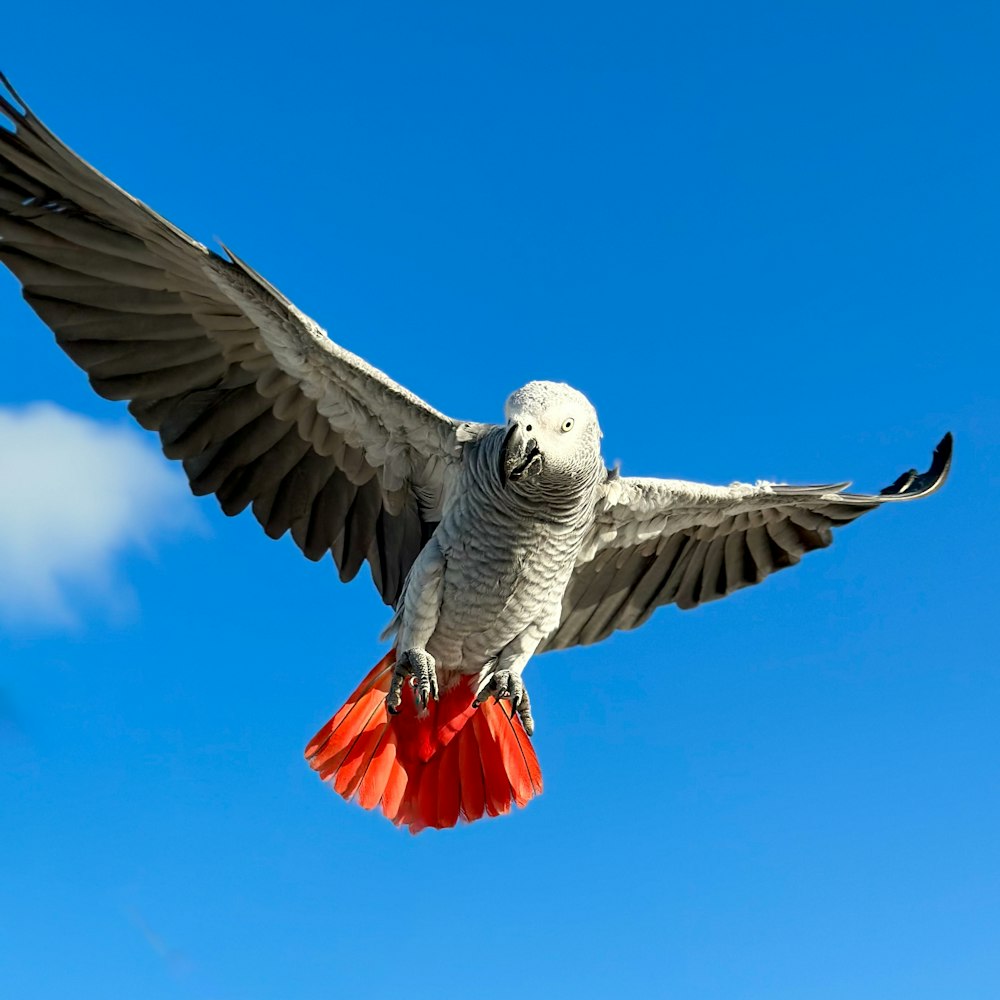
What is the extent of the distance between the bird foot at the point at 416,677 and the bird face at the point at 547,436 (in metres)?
1.01

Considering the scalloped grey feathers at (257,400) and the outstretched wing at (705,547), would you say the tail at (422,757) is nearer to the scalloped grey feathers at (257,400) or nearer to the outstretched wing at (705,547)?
the scalloped grey feathers at (257,400)

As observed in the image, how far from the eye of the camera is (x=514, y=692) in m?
5.61

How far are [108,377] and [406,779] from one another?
97.9 inches

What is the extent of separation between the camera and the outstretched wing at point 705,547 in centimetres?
634

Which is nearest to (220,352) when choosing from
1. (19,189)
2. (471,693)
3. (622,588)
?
(19,189)

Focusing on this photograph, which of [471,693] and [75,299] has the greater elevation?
[75,299]

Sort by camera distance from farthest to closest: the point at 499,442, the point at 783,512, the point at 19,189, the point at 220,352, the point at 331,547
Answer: the point at 783,512 → the point at 331,547 → the point at 220,352 → the point at 19,189 → the point at 499,442

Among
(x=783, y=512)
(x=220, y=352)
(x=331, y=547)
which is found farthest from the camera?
(x=783, y=512)

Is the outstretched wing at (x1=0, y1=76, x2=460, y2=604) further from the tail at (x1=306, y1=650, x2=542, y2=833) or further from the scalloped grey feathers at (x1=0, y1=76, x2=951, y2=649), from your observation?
the tail at (x1=306, y1=650, x2=542, y2=833)

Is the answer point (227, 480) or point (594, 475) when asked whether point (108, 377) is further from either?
point (594, 475)

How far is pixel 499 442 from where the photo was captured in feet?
16.5

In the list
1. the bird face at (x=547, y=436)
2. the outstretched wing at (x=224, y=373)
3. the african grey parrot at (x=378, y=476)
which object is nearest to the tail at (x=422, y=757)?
the african grey parrot at (x=378, y=476)

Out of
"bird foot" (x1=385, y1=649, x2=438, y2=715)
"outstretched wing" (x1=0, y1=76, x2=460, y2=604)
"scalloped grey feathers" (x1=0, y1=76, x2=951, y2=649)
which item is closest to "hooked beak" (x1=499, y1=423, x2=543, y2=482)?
"scalloped grey feathers" (x1=0, y1=76, x2=951, y2=649)

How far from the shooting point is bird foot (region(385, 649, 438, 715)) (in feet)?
17.8
